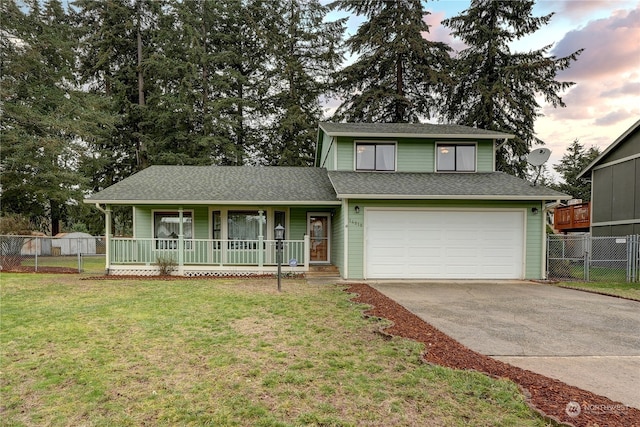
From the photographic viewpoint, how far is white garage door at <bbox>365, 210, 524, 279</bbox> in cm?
1062

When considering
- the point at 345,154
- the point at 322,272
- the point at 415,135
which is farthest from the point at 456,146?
the point at 322,272

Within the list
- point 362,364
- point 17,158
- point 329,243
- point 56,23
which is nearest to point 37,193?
point 17,158

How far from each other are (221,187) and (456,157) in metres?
8.62

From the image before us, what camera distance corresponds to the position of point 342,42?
23.6 meters

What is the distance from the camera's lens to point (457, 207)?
35.1ft

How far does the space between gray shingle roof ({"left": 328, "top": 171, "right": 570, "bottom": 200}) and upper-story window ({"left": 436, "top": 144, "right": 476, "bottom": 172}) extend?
0.40 metres

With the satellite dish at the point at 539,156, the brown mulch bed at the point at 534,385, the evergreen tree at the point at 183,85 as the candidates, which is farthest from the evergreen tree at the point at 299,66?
the brown mulch bed at the point at 534,385

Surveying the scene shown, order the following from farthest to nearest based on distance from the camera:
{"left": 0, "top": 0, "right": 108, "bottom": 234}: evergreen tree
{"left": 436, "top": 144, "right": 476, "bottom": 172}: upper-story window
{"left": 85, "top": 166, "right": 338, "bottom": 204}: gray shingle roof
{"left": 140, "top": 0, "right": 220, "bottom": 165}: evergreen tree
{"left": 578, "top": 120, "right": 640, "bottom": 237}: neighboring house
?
{"left": 140, "top": 0, "right": 220, "bottom": 165}: evergreen tree
{"left": 0, "top": 0, "right": 108, "bottom": 234}: evergreen tree
{"left": 578, "top": 120, "right": 640, "bottom": 237}: neighboring house
{"left": 436, "top": 144, "right": 476, "bottom": 172}: upper-story window
{"left": 85, "top": 166, "right": 338, "bottom": 204}: gray shingle roof

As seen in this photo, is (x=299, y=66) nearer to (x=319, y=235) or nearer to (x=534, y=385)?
(x=319, y=235)

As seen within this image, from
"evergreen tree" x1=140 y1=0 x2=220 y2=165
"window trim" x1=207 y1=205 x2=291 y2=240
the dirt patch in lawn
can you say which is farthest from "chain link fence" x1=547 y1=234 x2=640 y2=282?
"evergreen tree" x1=140 y1=0 x2=220 y2=165

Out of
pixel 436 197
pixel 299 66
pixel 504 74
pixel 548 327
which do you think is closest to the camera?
pixel 548 327

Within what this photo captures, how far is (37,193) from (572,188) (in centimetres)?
3923

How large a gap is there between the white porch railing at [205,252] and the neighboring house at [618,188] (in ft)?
43.4

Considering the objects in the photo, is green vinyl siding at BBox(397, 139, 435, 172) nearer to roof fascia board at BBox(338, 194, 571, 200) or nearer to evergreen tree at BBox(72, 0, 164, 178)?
roof fascia board at BBox(338, 194, 571, 200)
